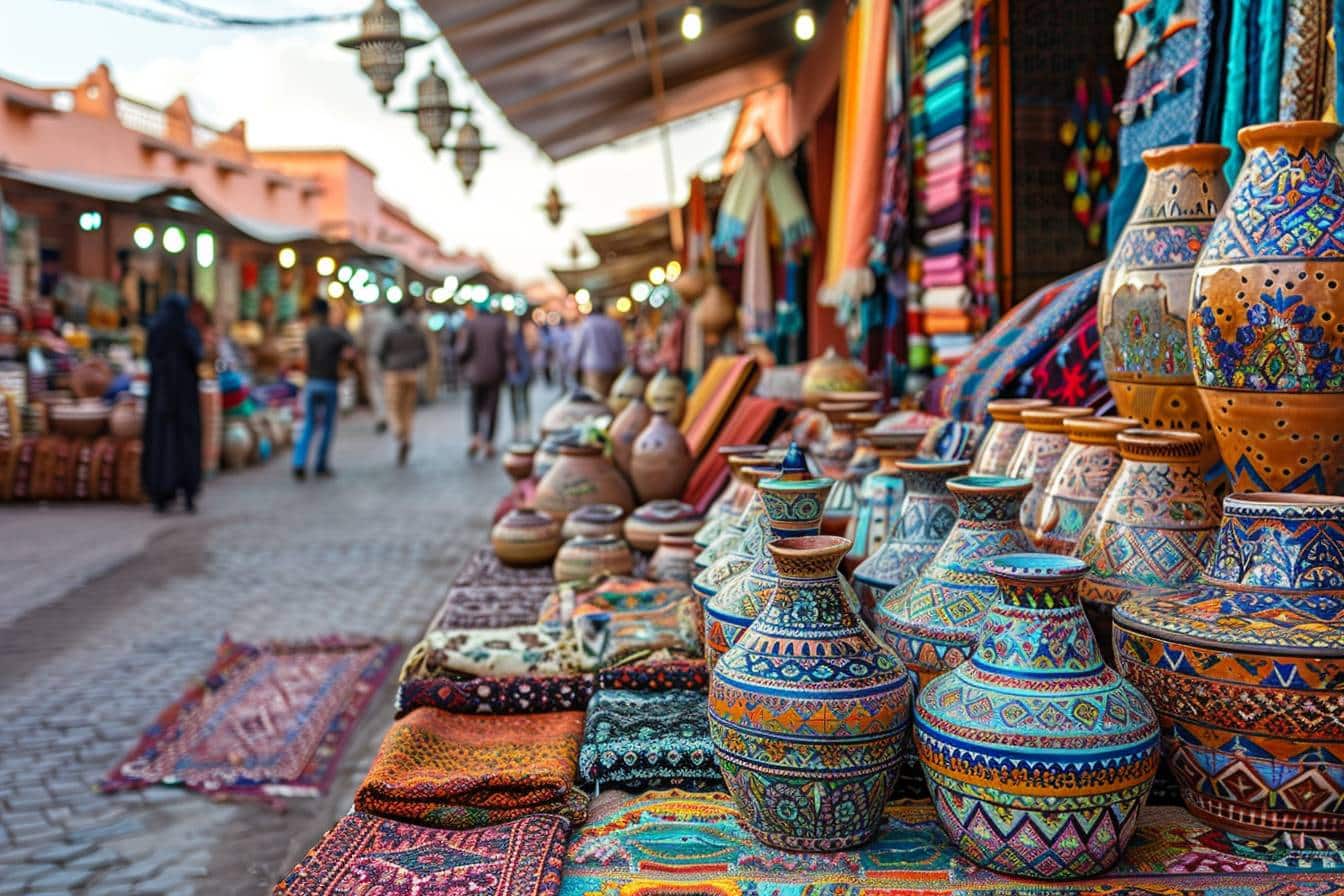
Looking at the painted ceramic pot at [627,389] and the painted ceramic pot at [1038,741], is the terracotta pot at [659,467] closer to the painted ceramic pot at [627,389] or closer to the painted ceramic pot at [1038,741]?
the painted ceramic pot at [627,389]

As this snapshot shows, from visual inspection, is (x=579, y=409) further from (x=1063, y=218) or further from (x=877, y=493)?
(x=877, y=493)

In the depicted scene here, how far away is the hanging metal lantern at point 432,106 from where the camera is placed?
7.92 m

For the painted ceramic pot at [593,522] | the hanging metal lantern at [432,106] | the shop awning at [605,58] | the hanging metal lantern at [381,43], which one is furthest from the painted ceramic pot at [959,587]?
the hanging metal lantern at [432,106]

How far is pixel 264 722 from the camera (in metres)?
4.11

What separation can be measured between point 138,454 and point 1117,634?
9.59 meters

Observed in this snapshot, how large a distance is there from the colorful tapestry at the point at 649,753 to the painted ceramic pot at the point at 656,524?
5.86 ft

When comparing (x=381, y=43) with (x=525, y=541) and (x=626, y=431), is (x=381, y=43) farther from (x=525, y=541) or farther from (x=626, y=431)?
(x=525, y=541)

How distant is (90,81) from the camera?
59.8 ft

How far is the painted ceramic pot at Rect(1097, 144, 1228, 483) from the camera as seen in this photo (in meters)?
2.16

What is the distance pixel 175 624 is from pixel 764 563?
174 inches

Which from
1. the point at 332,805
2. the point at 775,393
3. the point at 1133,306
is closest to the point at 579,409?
the point at 775,393

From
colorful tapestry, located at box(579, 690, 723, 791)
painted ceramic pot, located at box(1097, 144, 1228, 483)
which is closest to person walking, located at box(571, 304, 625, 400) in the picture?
Answer: painted ceramic pot, located at box(1097, 144, 1228, 483)

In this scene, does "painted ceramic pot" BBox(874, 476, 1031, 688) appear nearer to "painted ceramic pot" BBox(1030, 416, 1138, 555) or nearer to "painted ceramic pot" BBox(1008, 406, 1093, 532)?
"painted ceramic pot" BBox(1030, 416, 1138, 555)

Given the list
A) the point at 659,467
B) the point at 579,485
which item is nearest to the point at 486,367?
the point at 659,467
